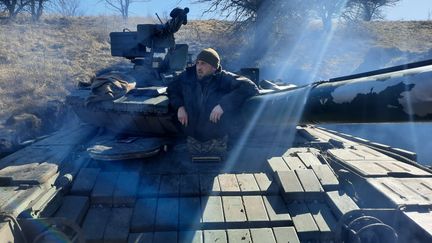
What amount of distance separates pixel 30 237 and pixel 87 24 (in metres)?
28.3

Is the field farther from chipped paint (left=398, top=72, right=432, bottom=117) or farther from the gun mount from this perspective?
chipped paint (left=398, top=72, right=432, bottom=117)

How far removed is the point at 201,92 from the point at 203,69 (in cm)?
27

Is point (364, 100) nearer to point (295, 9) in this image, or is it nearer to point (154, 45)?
point (154, 45)

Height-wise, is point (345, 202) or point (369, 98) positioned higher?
point (369, 98)

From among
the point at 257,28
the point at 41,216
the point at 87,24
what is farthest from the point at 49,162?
the point at 87,24

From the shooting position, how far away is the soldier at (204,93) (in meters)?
5.20

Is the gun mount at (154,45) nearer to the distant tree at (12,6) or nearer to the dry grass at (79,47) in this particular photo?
the dry grass at (79,47)

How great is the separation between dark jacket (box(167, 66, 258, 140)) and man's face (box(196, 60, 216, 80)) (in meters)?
0.07

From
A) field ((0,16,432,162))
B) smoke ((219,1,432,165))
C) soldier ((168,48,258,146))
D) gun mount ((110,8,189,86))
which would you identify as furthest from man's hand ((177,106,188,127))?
smoke ((219,1,432,165))

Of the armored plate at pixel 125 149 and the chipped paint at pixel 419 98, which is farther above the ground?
the chipped paint at pixel 419 98

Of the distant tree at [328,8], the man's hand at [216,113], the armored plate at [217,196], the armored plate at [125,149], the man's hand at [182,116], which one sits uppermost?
the distant tree at [328,8]

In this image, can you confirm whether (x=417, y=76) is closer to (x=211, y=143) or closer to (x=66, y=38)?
(x=211, y=143)

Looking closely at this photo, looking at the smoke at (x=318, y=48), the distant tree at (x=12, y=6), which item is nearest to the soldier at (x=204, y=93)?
the smoke at (x=318, y=48)

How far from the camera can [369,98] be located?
300 centimetres
